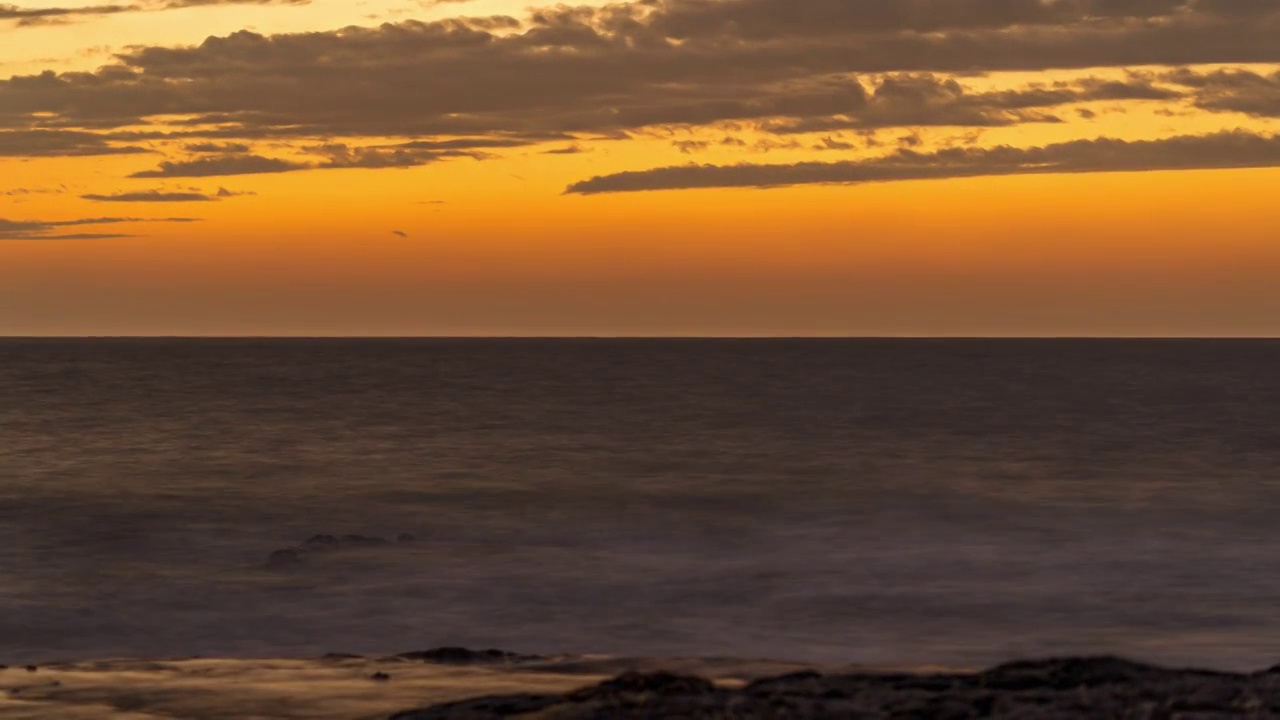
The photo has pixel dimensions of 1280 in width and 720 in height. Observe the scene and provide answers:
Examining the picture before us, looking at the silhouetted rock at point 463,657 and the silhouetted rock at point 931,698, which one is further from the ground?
the silhouetted rock at point 463,657

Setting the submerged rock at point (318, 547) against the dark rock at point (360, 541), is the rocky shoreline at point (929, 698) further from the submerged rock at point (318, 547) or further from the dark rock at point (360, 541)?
the dark rock at point (360, 541)

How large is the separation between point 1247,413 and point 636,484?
52.3m

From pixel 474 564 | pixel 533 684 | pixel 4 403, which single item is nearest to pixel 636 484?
pixel 474 564

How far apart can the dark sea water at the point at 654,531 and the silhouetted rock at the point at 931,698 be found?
30.6 ft

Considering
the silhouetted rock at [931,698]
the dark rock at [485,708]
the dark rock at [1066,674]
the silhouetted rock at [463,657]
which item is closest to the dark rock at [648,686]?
the silhouetted rock at [931,698]

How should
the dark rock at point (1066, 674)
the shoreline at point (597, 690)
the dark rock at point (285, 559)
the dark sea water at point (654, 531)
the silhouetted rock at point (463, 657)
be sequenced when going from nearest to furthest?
1. the shoreline at point (597, 690)
2. the dark rock at point (1066, 674)
3. the silhouetted rock at point (463, 657)
4. the dark sea water at point (654, 531)
5. the dark rock at point (285, 559)

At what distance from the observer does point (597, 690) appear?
478 inches

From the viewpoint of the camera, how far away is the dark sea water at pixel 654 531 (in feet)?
87.8

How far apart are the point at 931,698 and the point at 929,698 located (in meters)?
0.02

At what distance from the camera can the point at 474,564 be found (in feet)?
120

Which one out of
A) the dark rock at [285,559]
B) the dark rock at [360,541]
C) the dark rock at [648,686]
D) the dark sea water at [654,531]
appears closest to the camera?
the dark rock at [648,686]

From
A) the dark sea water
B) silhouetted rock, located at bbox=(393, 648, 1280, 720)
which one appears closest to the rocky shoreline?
silhouetted rock, located at bbox=(393, 648, 1280, 720)

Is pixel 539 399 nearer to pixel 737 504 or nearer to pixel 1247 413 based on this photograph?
pixel 1247 413

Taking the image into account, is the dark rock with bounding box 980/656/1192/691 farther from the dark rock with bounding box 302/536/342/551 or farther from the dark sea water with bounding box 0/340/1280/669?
the dark rock with bounding box 302/536/342/551
